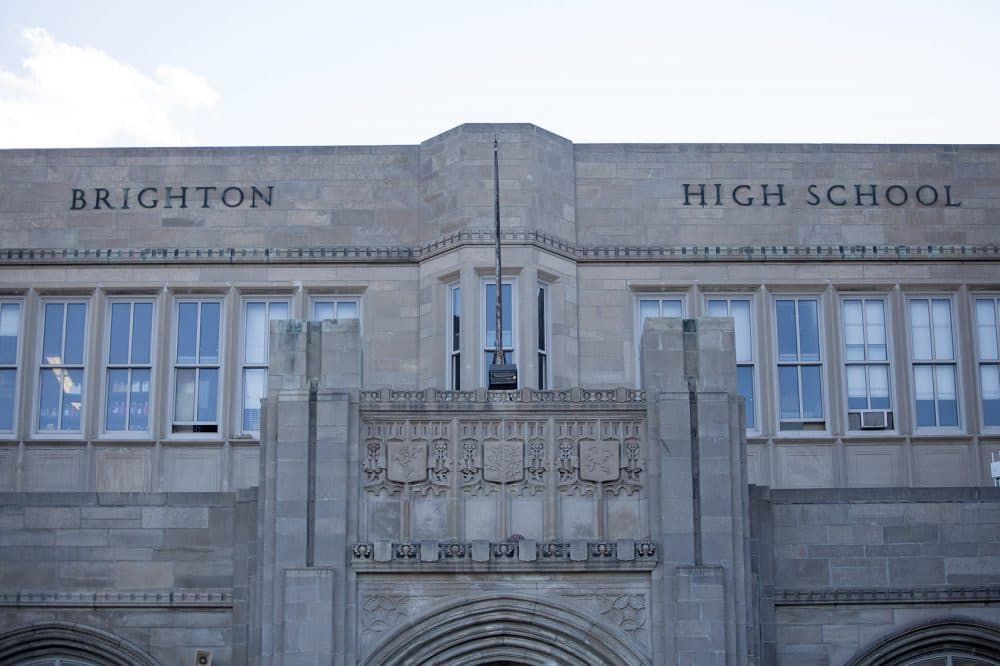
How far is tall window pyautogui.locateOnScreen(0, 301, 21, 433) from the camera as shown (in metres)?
31.6

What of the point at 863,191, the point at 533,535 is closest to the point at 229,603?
the point at 533,535

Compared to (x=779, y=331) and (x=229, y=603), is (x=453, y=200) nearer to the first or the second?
(x=779, y=331)

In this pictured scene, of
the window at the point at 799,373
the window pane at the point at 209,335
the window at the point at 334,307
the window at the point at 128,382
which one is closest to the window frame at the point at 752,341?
the window at the point at 799,373

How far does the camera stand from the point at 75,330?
3203cm

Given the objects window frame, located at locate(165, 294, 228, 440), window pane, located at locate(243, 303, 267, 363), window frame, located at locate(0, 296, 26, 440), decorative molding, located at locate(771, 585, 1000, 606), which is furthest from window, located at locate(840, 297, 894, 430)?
window frame, located at locate(0, 296, 26, 440)

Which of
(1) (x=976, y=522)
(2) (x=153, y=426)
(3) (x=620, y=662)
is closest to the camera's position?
(3) (x=620, y=662)

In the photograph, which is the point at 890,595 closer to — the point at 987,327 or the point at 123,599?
the point at 987,327

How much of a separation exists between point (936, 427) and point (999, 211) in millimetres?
4278

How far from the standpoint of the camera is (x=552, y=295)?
3167cm

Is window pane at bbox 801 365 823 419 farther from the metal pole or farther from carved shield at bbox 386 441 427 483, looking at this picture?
carved shield at bbox 386 441 427 483

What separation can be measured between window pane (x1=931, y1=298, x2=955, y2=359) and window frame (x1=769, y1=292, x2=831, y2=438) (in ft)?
6.61

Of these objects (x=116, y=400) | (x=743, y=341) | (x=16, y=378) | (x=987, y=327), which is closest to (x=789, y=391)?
(x=743, y=341)

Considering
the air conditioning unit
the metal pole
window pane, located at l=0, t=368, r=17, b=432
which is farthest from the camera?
the air conditioning unit

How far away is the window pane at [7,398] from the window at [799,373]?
13.5 m
